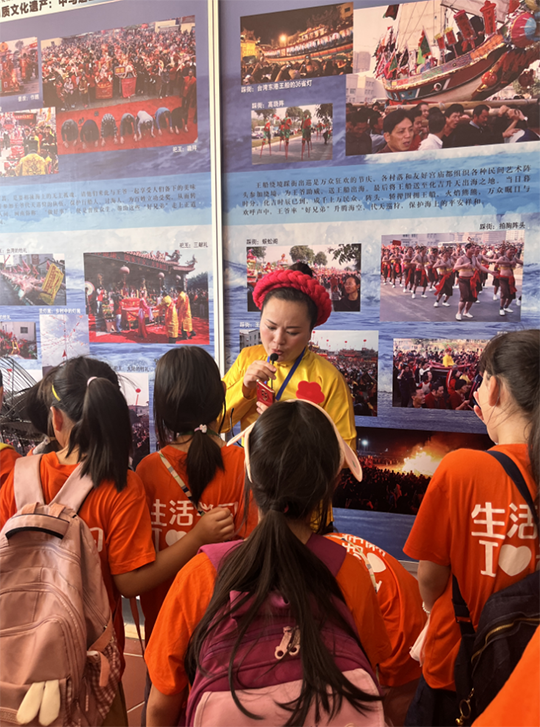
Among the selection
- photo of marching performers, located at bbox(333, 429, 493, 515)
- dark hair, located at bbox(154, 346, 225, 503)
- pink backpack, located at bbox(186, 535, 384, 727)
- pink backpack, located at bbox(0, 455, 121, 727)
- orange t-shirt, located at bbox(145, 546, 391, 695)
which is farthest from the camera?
photo of marching performers, located at bbox(333, 429, 493, 515)

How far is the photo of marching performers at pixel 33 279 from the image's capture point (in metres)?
2.83

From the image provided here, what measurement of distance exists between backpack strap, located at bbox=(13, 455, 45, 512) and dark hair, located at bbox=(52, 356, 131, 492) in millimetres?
87

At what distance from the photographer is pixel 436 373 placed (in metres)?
2.31

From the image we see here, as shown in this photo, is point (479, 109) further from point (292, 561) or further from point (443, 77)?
point (292, 561)

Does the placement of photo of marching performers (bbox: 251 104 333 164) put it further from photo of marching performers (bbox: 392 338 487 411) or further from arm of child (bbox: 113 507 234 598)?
arm of child (bbox: 113 507 234 598)

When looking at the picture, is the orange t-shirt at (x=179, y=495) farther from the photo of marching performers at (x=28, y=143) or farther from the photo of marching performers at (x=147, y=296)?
the photo of marching performers at (x=28, y=143)

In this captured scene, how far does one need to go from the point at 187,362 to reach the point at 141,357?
4.80ft

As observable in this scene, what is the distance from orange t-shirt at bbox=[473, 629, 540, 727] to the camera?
19.3 inches

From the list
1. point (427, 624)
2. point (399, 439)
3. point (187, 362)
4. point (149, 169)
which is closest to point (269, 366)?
point (187, 362)

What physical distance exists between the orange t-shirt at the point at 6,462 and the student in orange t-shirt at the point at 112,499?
167mm

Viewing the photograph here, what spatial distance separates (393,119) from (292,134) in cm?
45

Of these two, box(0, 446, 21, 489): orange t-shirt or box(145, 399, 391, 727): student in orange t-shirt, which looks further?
box(0, 446, 21, 489): orange t-shirt

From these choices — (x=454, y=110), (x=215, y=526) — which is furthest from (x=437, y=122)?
(x=215, y=526)

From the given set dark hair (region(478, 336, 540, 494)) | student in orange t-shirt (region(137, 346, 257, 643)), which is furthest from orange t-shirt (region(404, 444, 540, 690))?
student in orange t-shirt (region(137, 346, 257, 643))
